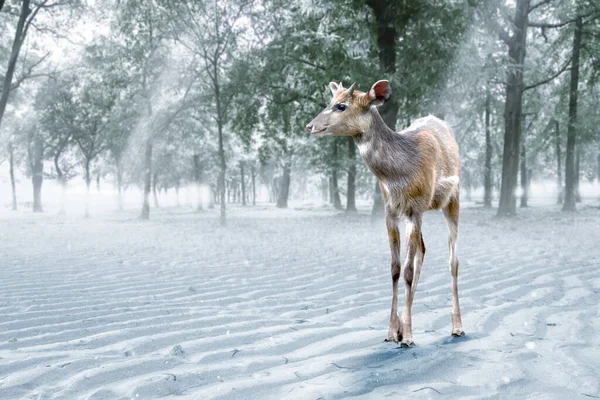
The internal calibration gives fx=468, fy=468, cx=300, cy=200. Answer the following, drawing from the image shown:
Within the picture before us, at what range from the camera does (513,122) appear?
62.2 ft

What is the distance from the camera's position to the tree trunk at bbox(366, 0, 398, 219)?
1522 cm

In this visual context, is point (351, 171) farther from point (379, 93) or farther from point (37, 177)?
point (37, 177)

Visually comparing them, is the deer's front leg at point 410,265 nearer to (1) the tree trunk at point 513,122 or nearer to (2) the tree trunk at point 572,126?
(1) the tree trunk at point 513,122

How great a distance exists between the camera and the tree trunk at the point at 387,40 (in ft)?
49.9

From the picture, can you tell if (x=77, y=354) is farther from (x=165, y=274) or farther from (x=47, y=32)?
(x=47, y=32)

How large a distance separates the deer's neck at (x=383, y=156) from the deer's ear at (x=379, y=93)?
136mm

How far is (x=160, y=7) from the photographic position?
18.0 metres

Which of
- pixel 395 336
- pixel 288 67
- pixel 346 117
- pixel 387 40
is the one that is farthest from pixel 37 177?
pixel 346 117

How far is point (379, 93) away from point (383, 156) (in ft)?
1.37

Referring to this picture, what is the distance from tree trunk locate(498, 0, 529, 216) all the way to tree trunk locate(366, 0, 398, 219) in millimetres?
5825

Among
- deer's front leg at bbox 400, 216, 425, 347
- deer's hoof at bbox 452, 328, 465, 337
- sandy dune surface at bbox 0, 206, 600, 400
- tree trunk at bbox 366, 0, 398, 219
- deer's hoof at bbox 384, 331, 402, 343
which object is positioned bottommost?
sandy dune surface at bbox 0, 206, 600, 400

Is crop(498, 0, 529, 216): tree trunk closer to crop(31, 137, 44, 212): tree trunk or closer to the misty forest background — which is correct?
the misty forest background

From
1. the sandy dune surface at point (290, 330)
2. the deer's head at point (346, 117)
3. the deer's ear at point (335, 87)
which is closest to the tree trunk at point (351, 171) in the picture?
the sandy dune surface at point (290, 330)

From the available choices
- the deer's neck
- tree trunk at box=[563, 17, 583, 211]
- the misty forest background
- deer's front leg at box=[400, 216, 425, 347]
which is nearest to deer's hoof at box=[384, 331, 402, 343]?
deer's front leg at box=[400, 216, 425, 347]
